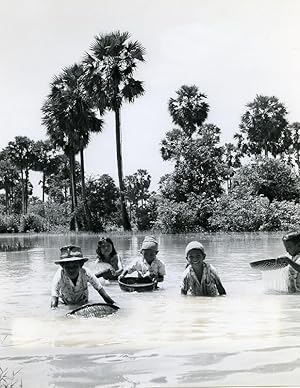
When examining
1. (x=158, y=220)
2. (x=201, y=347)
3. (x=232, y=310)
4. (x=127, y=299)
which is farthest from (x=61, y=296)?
(x=158, y=220)

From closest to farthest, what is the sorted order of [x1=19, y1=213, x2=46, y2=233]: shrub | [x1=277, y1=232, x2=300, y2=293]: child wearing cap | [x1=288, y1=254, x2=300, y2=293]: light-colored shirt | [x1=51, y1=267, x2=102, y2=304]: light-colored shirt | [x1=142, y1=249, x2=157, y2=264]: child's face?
[x1=51, y1=267, x2=102, y2=304]: light-colored shirt, [x1=277, y1=232, x2=300, y2=293]: child wearing cap, [x1=288, y1=254, x2=300, y2=293]: light-colored shirt, [x1=142, y1=249, x2=157, y2=264]: child's face, [x1=19, y1=213, x2=46, y2=233]: shrub

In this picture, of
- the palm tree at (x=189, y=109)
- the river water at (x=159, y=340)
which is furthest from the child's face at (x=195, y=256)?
the palm tree at (x=189, y=109)

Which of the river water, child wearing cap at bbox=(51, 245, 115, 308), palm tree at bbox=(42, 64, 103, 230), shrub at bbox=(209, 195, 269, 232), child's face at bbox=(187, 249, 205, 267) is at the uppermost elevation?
palm tree at bbox=(42, 64, 103, 230)

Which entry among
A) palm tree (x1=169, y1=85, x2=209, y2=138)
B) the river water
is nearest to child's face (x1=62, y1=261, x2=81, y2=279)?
the river water

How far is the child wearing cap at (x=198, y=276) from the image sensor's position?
769cm

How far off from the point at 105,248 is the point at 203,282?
2.64 metres

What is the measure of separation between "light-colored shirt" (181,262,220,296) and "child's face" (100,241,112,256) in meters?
2.28

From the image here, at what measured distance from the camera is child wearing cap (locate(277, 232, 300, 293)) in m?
7.82

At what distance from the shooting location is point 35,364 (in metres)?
4.68

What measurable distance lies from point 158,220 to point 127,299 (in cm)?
2172

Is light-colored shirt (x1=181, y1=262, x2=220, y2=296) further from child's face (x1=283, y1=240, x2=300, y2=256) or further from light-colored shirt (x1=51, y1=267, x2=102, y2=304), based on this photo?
light-colored shirt (x1=51, y1=267, x2=102, y2=304)

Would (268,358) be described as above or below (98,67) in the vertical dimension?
below

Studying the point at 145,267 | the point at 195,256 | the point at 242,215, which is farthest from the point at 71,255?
the point at 242,215

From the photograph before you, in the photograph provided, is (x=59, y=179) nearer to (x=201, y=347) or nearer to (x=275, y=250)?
(x=275, y=250)
